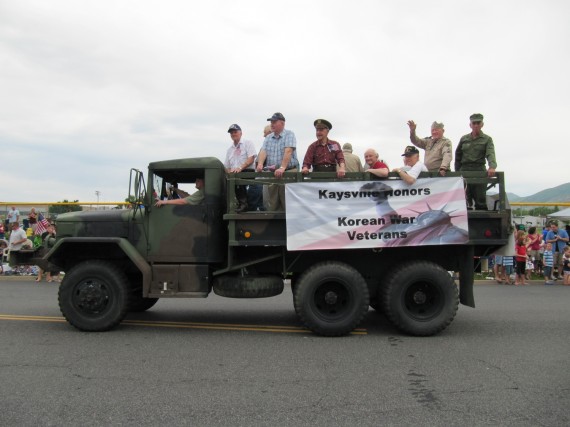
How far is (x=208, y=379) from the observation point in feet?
16.1

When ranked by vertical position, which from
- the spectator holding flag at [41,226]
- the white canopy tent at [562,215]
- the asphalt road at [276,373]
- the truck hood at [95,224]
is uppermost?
the spectator holding flag at [41,226]

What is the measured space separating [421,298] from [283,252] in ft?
6.55

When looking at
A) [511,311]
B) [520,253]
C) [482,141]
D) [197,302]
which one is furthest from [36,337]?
[520,253]

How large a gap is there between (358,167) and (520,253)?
763cm

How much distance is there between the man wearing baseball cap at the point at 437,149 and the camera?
23.9 feet

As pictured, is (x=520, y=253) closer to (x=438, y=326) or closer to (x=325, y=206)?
(x=438, y=326)

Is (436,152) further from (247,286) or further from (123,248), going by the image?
(123,248)

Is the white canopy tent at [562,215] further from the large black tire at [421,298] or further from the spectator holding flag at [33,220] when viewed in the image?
the spectator holding flag at [33,220]

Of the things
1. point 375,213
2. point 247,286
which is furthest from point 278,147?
point 247,286

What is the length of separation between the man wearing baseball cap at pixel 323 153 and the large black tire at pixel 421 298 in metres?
1.78

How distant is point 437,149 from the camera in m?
7.62

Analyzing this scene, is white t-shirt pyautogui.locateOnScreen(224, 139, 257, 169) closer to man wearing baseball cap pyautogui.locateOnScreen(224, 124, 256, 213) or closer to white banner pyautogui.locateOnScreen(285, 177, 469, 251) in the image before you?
man wearing baseball cap pyautogui.locateOnScreen(224, 124, 256, 213)

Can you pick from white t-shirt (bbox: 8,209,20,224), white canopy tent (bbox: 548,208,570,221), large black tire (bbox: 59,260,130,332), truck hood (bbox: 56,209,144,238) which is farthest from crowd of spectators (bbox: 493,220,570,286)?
white t-shirt (bbox: 8,209,20,224)

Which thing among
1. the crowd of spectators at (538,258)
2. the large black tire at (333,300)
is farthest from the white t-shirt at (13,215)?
the crowd of spectators at (538,258)
